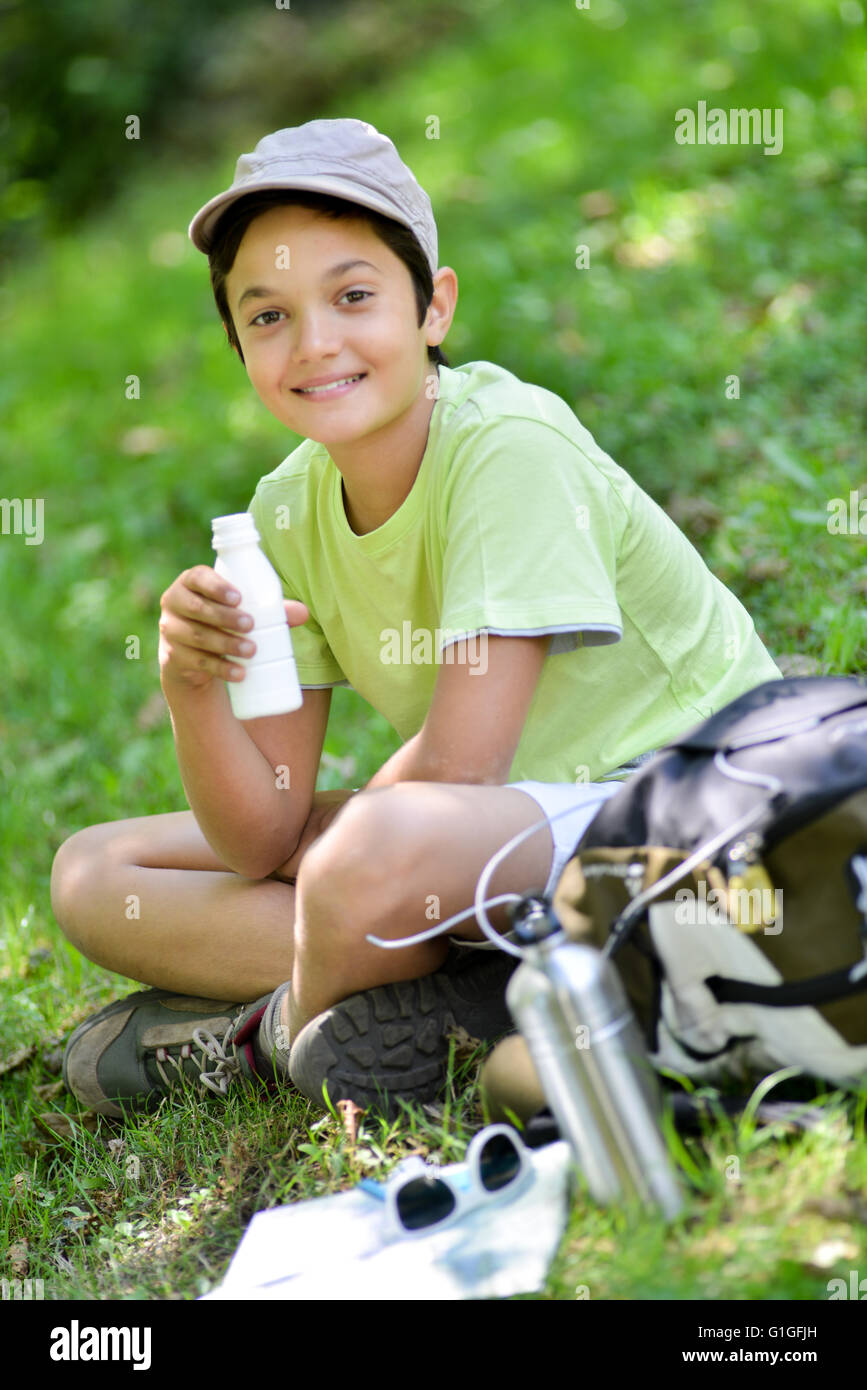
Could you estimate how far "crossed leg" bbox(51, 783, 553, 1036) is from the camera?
196 cm

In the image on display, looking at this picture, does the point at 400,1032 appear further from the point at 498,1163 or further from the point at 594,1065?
the point at 594,1065

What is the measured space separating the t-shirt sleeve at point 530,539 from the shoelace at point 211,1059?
0.88 meters

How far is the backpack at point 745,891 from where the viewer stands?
1638 mm

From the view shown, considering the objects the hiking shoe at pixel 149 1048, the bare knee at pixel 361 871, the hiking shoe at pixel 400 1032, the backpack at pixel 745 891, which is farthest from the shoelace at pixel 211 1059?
the backpack at pixel 745 891

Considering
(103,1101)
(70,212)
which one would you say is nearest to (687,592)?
(103,1101)

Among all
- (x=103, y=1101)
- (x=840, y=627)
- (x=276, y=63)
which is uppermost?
(x=276, y=63)

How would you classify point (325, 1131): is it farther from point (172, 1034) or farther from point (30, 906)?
point (30, 906)

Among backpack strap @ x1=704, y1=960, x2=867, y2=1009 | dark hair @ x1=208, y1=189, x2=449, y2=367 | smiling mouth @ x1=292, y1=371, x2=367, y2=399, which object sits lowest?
backpack strap @ x1=704, y1=960, x2=867, y2=1009

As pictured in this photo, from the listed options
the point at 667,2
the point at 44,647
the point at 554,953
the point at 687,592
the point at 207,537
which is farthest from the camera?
the point at 667,2

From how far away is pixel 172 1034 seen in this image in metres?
2.52

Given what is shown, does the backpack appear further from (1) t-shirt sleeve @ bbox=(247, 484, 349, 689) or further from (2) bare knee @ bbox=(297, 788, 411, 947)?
(1) t-shirt sleeve @ bbox=(247, 484, 349, 689)

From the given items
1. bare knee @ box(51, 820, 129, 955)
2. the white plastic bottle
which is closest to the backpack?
the white plastic bottle

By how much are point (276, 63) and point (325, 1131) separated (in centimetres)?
844

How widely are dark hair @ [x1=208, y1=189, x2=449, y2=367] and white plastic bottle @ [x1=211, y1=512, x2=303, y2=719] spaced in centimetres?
58
